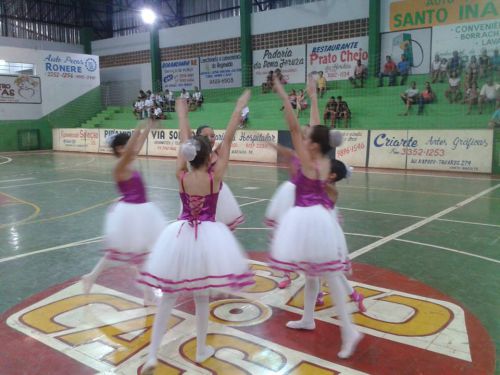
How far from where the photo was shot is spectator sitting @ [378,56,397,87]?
20.8m

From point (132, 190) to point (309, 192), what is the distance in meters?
1.82

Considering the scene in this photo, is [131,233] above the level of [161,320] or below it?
above

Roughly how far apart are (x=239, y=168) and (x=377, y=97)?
7.30 meters

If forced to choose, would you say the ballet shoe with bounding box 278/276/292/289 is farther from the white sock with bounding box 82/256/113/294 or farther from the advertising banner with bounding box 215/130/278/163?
the advertising banner with bounding box 215/130/278/163

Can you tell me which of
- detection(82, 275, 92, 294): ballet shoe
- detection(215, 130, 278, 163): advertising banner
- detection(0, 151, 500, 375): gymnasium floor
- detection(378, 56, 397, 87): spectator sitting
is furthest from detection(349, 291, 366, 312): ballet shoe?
detection(378, 56, 397, 87): spectator sitting

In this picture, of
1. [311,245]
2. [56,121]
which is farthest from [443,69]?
[56,121]

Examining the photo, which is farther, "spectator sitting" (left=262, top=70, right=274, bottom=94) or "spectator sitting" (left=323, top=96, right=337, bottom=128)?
"spectator sitting" (left=262, top=70, right=274, bottom=94)

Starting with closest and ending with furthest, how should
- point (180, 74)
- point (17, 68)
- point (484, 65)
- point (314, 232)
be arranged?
point (314, 232) < point (484, 65) < point (17, 68) < point (180, 74)

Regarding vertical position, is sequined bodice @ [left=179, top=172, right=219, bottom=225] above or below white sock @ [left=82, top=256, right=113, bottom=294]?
above

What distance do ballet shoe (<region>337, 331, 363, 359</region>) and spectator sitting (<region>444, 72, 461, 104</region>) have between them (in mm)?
16340

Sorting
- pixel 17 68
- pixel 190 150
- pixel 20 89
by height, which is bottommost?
pixel 190 150

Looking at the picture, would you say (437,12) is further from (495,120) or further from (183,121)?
(183,121)

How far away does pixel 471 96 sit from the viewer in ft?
56.1

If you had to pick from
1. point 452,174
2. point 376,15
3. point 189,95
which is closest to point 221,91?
point 189,95
